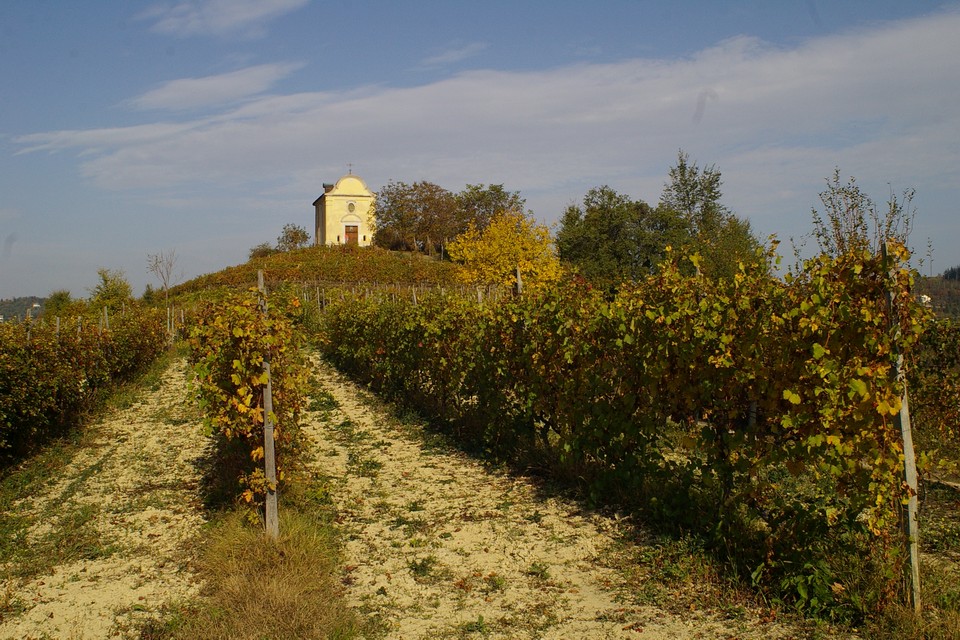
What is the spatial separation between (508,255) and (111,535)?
22719mm

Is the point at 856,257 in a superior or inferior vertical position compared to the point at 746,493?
superior

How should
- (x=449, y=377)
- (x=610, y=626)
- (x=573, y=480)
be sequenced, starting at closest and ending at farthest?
1. (x=610, y=626)
2. (x=573, y=480)
3. (x=449, y=377)

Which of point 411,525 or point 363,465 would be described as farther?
point 363,465

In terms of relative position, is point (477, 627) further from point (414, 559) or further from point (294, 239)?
point (294, 239)

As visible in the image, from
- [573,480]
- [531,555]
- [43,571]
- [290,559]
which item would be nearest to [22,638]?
[43,571]

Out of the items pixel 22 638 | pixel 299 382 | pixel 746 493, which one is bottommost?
pixel 22 638

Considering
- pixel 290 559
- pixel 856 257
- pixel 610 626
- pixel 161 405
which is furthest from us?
pixel 161 405

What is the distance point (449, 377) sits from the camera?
9477mm

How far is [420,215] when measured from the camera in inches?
2176

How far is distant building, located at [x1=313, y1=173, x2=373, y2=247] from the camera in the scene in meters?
60.8

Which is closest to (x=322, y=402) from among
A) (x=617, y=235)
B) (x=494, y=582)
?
(x=494, y=582)

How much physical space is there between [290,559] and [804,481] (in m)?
4.23

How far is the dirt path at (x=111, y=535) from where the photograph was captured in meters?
4.63

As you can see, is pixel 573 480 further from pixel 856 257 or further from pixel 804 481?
pixel 856 257
